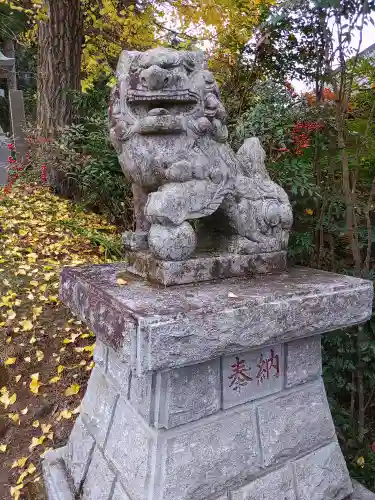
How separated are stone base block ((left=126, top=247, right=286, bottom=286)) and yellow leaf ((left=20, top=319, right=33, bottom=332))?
174cm

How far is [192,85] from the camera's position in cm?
167

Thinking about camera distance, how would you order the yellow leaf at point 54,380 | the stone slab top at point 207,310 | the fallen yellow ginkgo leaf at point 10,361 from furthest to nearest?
the fallen yellow ginkgo leaf at point 10,361
the yellow leaf at point 54,380
the stone slab top at point 207,310

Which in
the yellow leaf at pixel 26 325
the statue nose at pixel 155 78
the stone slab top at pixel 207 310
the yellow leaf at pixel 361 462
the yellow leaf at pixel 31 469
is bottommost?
the yellow leaf at pixel 31 469

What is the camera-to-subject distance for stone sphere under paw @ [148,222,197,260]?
156 centimetres

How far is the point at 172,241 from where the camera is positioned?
1.56m

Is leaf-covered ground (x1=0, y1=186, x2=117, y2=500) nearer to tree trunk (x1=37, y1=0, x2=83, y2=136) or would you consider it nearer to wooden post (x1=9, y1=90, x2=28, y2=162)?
tree trunk (x1=37, y1=0, x2=83, y2=136)

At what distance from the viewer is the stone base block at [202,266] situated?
159 centimetres

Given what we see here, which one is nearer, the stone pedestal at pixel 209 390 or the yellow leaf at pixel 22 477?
the stone pedestal at pixel 209 390

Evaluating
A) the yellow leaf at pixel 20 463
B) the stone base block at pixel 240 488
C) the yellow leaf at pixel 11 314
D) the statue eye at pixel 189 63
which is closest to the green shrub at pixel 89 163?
the yellow leaf at pixel 11 314

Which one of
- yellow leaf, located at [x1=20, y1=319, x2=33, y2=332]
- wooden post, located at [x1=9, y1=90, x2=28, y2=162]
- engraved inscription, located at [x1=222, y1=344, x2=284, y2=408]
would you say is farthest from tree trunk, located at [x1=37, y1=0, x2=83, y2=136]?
engraved inscription, located at [x1=222, y1=344, x2=284, y2=408]

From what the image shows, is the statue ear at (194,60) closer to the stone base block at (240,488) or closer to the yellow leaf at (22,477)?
the stone base block at (240,488)

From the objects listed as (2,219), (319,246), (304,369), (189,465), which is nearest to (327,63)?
(319,246)

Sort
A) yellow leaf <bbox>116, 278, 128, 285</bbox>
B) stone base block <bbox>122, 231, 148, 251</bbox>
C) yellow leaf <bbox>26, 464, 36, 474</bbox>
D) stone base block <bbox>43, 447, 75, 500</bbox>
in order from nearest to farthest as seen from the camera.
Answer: yellow leaf <bbox>116, 278, 128, 285</bbox> < stone base block <bbox>122, 231, 148, 251</bbox> < stone base block <bbox>43, 447, 75, 500</bbox> < yellow leaf <bbox>26, 464, 36, 474</bbox>

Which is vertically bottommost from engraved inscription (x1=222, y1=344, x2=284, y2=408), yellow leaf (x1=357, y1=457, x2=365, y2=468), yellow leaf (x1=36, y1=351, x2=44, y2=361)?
yellow leaf (x1=357, y1=457, x2=365, y2=468)
